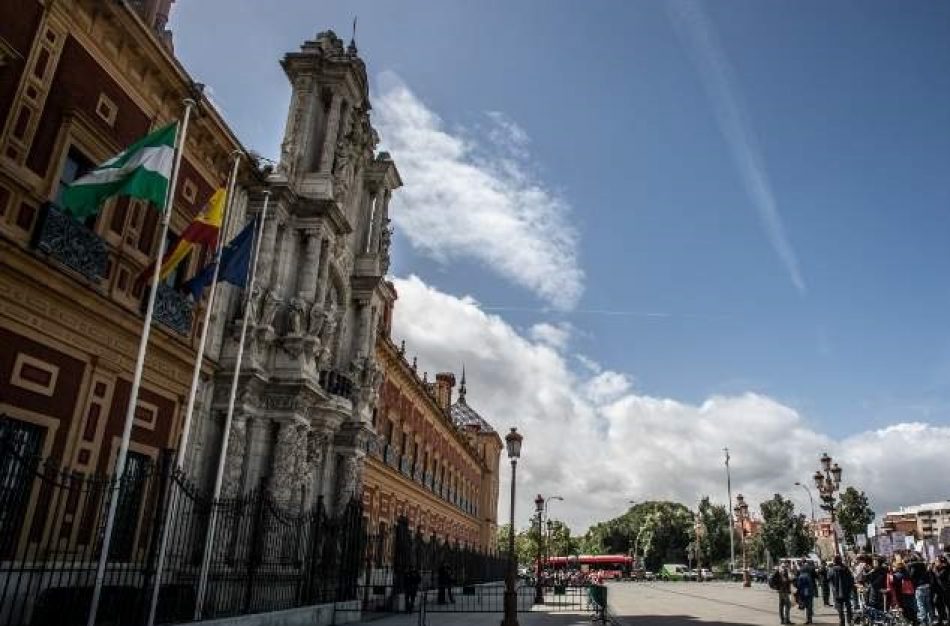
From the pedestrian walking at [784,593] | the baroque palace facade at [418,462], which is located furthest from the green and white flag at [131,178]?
the pedestrian walking at [784,593]

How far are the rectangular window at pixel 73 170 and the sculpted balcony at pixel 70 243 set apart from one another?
37 cm

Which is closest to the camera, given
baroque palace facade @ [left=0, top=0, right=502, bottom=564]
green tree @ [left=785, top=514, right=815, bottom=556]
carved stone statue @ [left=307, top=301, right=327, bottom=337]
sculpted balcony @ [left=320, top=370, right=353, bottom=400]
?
baroque palace facade @ [left=0, top=0, right=502, bottom=564]

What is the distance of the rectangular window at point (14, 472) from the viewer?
7.12 m

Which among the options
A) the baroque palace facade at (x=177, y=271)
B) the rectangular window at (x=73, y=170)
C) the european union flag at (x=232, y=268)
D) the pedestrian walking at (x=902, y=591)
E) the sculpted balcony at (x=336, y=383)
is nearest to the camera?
the baroque palace facade at (x=177, y=271)

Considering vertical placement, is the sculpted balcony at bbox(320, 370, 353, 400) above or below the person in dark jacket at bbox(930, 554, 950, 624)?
above

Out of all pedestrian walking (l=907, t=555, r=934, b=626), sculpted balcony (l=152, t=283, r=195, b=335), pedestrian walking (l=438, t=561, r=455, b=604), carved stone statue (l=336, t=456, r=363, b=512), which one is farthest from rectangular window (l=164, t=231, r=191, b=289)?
pedestrian walking (l=907, t=555, r=934, b=626)

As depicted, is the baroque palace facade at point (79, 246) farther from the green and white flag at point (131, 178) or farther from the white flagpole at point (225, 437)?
the green and white flag at point (131, 178)

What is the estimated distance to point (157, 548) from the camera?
9.61 metres

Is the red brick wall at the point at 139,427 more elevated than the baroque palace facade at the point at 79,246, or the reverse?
the baroque palace facade at the point at 79,246

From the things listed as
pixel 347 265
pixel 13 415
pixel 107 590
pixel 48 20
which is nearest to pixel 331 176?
pixel 347 265

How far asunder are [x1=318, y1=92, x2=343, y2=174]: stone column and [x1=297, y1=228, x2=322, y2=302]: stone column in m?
1.86

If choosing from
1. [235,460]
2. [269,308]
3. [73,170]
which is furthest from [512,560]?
[73,170]

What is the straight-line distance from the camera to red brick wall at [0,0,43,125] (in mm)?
9500

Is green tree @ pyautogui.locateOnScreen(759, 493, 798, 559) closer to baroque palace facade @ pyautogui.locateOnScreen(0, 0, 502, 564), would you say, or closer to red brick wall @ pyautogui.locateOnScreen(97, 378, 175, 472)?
baroque palace facade @ pyautogui.locateOnScreen(0, 0, 502, 564)
